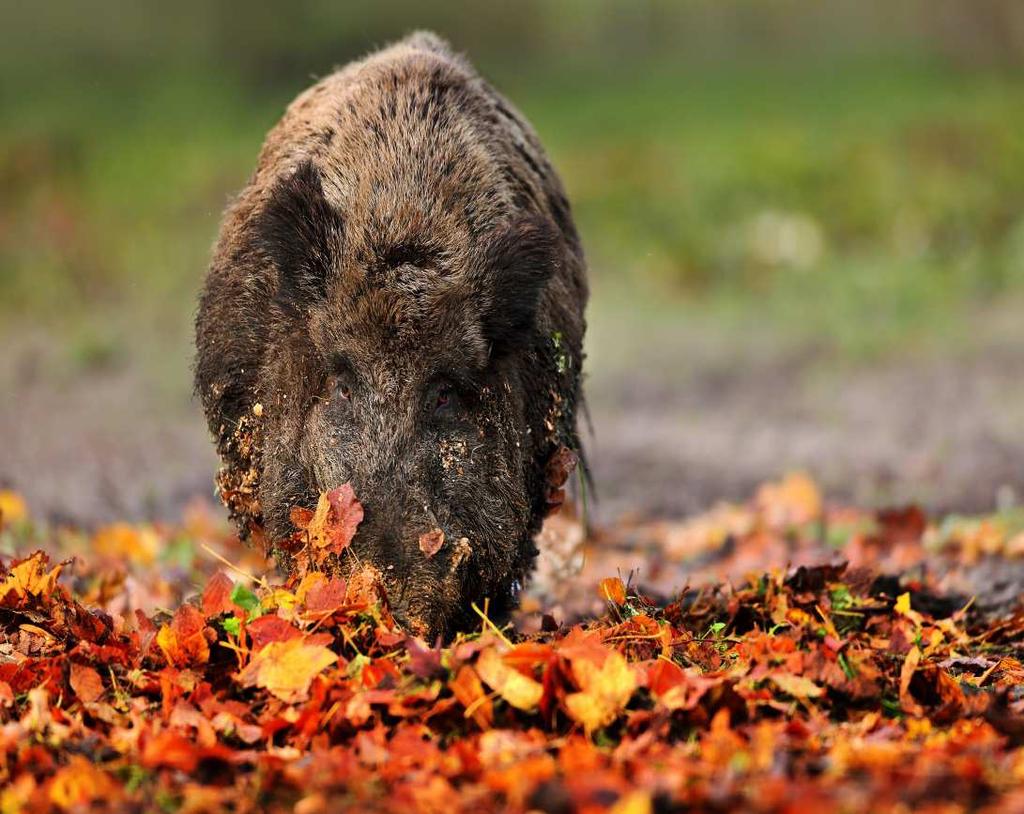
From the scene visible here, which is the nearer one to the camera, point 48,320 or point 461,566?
point 461,566

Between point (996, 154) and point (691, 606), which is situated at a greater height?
point (996, 154)

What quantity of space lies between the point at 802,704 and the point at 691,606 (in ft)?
5.06

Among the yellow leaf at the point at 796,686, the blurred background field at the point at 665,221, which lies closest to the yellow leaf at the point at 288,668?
the yellow leaf at the point at 796,686

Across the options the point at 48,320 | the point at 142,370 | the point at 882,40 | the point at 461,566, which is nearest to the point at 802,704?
the point at 461,566

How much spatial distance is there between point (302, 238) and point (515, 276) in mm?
849

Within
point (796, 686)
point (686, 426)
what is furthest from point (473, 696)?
point (686, 426)

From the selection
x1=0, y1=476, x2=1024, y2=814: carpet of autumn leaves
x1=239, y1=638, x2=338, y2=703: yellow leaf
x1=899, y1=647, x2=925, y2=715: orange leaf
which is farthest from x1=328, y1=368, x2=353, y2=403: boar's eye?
x1=899, y1=647, x2=925, y2=715: orange leaf

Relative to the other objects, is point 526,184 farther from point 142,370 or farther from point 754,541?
point 142,370

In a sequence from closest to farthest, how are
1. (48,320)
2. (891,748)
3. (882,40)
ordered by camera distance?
1. (891,748)
2. (48,320)
3. (882,40)

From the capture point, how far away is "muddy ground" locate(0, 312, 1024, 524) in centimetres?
1031

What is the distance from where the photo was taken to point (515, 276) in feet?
18.0

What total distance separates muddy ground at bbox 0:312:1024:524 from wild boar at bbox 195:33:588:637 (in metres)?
3.24

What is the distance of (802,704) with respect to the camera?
4.13 m

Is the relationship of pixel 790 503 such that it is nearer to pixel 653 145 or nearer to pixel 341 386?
pixel 341 386
